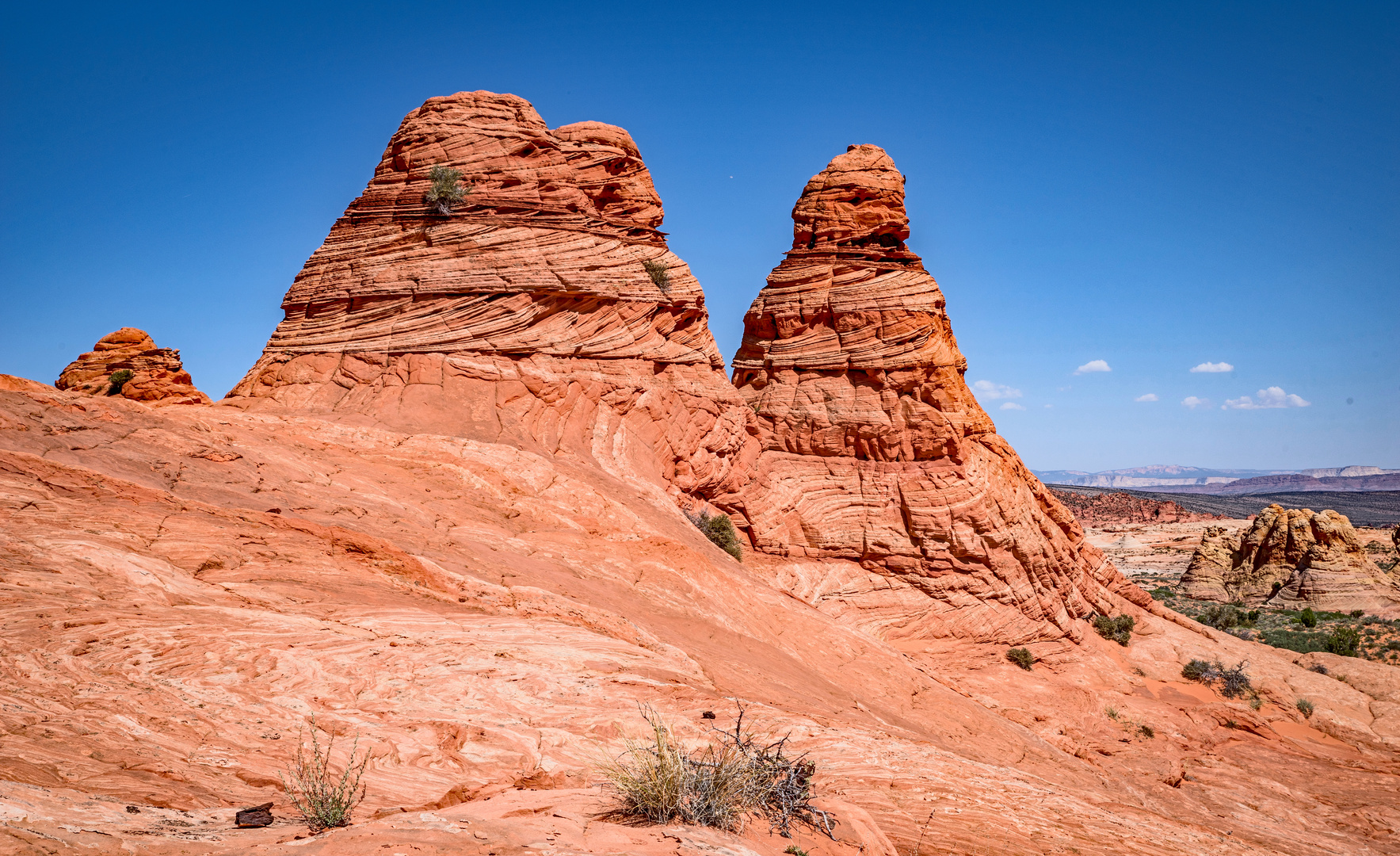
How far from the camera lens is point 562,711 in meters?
8.77

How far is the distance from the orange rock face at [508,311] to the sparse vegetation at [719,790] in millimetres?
13270

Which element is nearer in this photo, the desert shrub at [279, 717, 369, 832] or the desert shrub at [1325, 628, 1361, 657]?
the desert shrub at [279, 717, 369, 832]

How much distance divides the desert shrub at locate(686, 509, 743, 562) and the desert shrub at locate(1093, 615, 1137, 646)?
14871 mm

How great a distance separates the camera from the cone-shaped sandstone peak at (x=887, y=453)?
83.6 feet

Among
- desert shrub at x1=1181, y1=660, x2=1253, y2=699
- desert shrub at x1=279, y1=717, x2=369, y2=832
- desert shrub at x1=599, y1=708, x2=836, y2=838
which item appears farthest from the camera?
desert shrub at x1=1181, y1=660, x2=1253, y2=699

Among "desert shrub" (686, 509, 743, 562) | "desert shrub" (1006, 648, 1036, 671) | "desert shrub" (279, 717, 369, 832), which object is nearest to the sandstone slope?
"desert shrub" (279, 717, 369, 832)

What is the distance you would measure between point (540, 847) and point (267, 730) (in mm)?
3332

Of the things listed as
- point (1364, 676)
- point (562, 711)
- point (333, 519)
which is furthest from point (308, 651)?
point (1364, 676)

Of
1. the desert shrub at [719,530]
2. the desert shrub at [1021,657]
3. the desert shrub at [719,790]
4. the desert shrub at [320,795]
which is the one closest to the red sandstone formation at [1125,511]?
the desert shrub at [1021,657]

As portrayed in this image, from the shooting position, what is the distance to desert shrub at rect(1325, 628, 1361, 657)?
31.8m

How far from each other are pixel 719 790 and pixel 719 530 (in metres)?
17.0

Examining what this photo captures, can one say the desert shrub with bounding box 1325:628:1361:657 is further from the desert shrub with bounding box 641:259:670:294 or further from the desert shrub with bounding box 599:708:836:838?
the desert shrub with bounding box 599:708:836:838

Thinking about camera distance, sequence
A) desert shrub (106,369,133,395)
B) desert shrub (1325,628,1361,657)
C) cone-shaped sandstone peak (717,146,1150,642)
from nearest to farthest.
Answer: desert shrub (106,369,133,395), cone-shaped sandstone peak (717,146,1150,642), desert shrub (1325,628,1361,657)

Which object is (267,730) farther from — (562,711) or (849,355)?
(849,355)
